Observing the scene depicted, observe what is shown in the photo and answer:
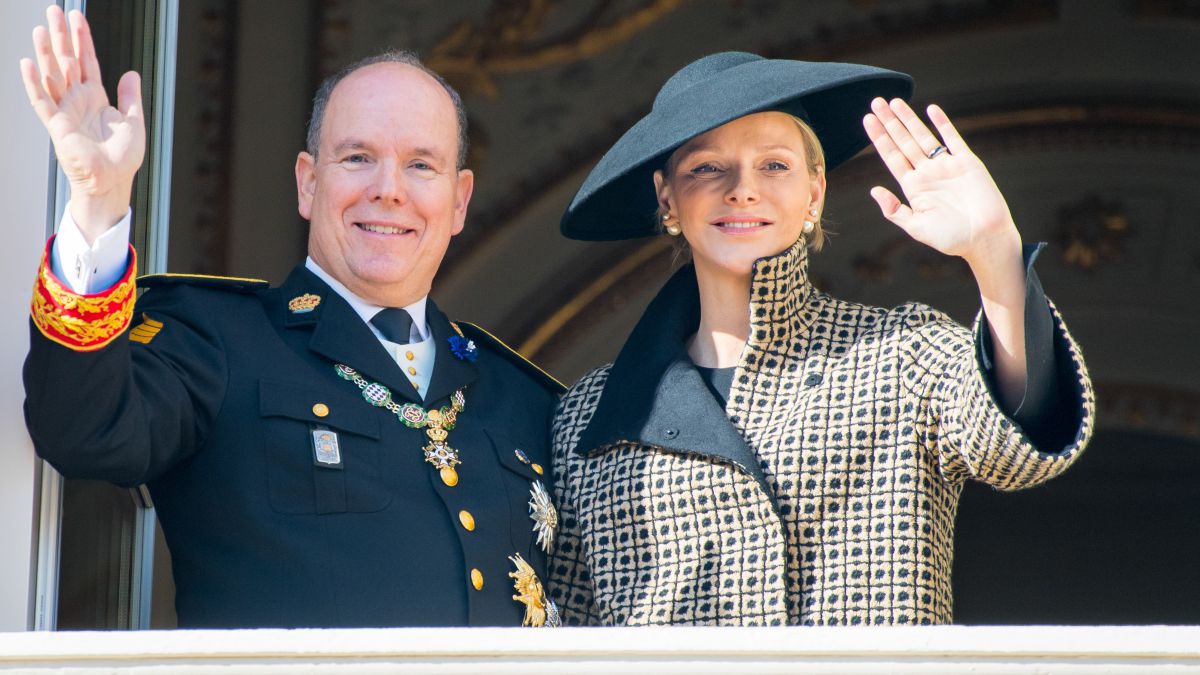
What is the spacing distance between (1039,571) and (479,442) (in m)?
4.06

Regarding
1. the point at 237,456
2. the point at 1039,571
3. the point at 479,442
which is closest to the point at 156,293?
the point at 237,456

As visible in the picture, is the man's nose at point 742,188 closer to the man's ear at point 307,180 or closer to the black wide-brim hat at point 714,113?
the black wide-brim hat at point 714,113

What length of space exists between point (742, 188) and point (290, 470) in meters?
0.87

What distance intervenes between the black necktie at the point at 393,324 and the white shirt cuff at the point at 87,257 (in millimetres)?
745

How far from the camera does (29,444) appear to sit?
296 centimetres

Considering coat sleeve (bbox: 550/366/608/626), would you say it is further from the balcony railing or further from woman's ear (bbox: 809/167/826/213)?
the balcony railing

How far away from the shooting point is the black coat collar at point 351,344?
3258 mm

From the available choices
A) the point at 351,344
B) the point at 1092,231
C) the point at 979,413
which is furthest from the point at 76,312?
the point at 1092,231

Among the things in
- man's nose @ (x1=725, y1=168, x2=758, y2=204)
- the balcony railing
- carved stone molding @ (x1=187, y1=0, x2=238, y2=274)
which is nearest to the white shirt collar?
man's nose @ (x1=725, y1=168, x2=758, y2=204)

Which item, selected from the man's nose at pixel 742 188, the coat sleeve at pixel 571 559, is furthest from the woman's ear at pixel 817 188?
the coat sleeve at pixel 571 559

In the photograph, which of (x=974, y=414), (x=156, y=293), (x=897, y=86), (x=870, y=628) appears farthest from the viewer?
(x=897, y=86)

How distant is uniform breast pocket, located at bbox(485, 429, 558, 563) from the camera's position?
3.26 meters

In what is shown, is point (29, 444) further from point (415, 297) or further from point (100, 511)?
point (415, 297)

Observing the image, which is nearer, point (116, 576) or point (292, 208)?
point (116, 576)
